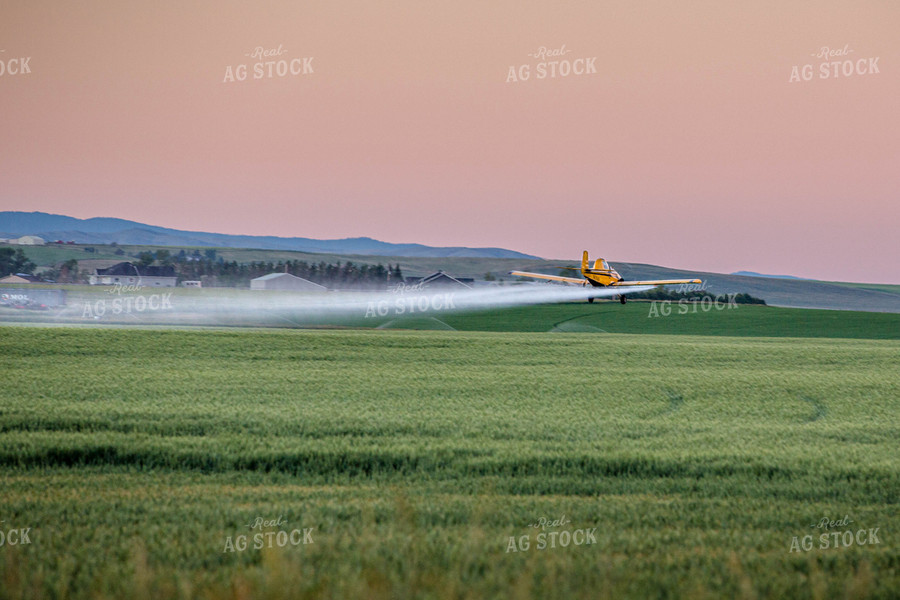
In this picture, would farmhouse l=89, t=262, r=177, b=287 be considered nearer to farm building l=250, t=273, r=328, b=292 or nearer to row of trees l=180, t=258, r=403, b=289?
row of trees l=180, t=258, r=403, b=289

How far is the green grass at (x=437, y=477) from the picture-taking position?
6.40 metres

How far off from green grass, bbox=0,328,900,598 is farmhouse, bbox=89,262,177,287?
95104mm

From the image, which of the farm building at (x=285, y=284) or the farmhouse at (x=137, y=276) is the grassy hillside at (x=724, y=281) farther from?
the farm building at (x=285, y=284)

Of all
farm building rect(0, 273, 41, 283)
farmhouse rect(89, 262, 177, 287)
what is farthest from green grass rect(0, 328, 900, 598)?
farm building rect(0, 273, 41, 283)

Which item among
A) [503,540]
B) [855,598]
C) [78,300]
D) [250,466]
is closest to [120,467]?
[250,466]

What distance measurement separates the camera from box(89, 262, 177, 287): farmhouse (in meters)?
118

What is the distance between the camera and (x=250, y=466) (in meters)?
13.1

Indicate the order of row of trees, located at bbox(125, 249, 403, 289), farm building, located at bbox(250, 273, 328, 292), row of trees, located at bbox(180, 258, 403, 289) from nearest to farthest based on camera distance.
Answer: farm building, located at bbox(250, 273, 328, 292), row of trees, located at bbox(180, 258, 403, 289), row of trees, located at bbox(125, 249, 403, 289)

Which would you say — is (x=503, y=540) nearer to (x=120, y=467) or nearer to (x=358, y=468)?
(x=358, y=468)

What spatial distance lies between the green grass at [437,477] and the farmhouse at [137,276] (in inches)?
3744

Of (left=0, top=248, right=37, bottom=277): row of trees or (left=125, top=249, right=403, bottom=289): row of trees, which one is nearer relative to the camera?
(left=125, top=249, right=403, bottom=289): row of trees

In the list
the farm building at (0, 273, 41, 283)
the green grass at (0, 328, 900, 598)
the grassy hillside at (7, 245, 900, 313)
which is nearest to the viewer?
the green grass at (0, 328, 900, 598)

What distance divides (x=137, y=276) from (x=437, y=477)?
12230 cm

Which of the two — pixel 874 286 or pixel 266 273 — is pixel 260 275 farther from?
pixel 874 286
